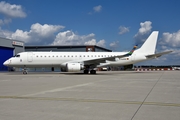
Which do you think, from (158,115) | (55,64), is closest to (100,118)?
(158,115)

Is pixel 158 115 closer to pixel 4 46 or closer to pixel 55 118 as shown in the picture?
pixel 55 118

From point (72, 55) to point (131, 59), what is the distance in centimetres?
929

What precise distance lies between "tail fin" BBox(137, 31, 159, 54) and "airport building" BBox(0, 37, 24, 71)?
30.9 metres

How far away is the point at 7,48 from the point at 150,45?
33.0 m

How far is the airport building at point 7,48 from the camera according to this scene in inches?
1783

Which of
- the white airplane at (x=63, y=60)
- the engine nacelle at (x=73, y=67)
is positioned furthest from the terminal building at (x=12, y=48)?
the engine nacelle at (x=73, y=67)

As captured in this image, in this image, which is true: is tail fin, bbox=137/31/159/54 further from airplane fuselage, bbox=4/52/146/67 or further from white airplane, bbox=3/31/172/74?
airplane fuselage, bbox=4/52/146/67

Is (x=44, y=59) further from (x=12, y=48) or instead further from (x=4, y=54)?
(x=12, y=48)

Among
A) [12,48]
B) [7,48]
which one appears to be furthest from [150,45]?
[12,48]

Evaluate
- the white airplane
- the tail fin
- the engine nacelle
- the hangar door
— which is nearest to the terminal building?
the hangar door

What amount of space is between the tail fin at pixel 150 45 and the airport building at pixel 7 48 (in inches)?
1217

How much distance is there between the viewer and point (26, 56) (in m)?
26.8

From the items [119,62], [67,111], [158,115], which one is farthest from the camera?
[119,62]

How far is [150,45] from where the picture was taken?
31.9 meters
